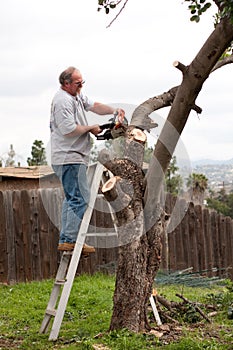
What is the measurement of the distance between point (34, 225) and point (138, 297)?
221 inches

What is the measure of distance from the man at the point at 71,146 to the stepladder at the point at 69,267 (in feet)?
0.29

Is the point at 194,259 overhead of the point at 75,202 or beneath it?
beneath

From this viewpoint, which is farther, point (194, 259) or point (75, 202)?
point (194, 259)

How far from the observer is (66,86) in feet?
23.4

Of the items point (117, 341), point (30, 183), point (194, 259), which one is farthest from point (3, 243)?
point (30, 183)

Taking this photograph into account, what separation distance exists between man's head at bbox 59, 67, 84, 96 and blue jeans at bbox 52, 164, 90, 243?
32.6 inches

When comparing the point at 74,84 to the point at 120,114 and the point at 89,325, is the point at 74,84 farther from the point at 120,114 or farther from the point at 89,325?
the point at 89,325

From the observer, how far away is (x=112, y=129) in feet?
22.5

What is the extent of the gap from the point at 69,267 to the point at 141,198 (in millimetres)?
1057

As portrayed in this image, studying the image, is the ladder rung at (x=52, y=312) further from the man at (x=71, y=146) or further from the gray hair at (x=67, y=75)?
the gray hair at (x=67, y=75)

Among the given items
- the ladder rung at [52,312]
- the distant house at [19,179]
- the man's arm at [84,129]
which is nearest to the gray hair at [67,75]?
the man's arm at [84,129]

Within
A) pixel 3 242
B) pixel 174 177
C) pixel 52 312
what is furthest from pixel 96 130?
pixel 3 242

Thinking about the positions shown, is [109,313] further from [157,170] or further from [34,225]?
[34,225]

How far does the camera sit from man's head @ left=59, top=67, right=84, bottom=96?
7098 mm
